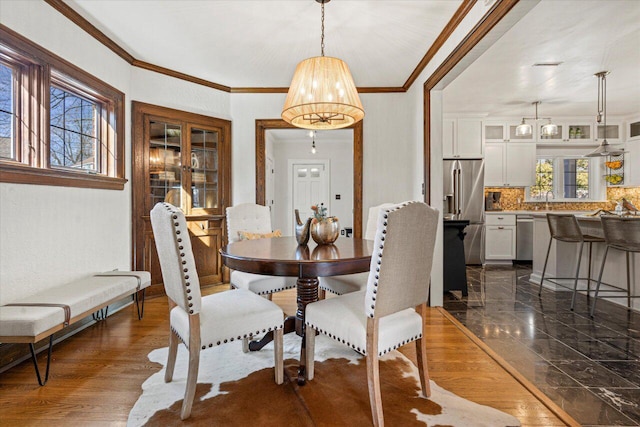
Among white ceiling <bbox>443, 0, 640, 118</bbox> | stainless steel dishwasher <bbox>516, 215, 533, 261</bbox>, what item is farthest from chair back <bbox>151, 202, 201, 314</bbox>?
stainless steel dishwasher <bbox>516, 215, 533, 261</bbox>

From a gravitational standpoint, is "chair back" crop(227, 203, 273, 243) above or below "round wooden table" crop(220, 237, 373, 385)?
above

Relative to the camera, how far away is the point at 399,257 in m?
1.52

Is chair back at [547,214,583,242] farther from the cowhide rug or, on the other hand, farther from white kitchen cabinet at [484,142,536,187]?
the cowhide rug

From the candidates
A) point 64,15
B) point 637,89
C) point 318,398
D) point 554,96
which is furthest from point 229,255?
point 637,89

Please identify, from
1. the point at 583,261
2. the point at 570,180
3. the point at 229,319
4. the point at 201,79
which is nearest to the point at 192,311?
the point at 229,319

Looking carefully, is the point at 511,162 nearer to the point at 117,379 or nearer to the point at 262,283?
the point at 262,283

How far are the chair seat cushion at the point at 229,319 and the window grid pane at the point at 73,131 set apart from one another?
1924mm

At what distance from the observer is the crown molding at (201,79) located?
99.9 inches

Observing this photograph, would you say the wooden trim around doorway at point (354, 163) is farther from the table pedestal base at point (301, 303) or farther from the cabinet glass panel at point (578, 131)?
the cabinet glass panel at point (578, 131)

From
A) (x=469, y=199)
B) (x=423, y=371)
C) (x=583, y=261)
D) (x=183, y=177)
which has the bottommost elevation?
(x=423, y=371)

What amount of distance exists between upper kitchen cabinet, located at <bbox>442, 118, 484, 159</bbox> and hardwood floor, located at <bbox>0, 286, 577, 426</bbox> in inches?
149

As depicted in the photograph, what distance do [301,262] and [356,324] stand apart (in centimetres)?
39

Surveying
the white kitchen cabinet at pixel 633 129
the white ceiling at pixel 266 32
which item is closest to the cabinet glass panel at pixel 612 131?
the white kitchen cabinet at pixel 633 129

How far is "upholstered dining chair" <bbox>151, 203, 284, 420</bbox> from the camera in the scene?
5.13ft
